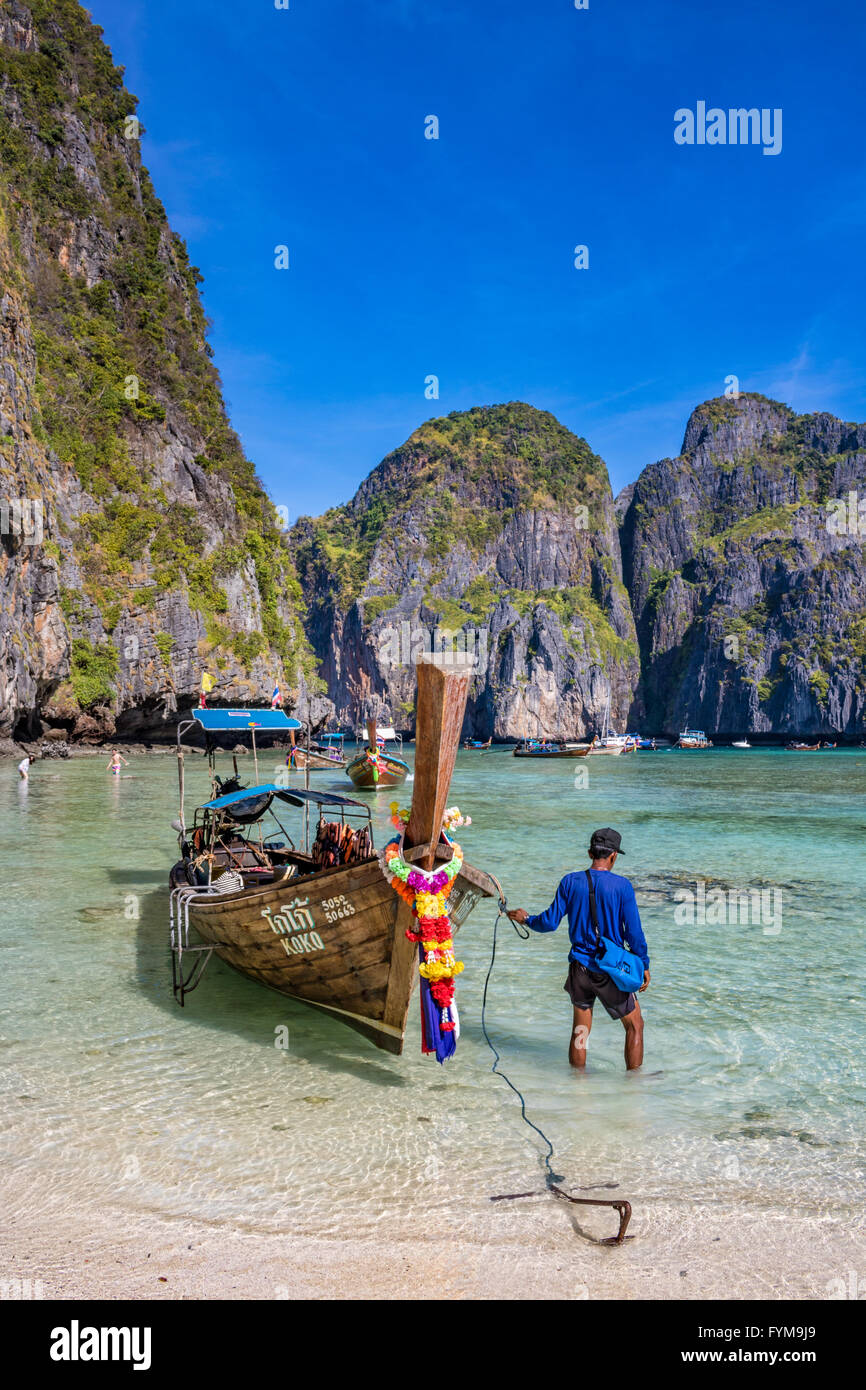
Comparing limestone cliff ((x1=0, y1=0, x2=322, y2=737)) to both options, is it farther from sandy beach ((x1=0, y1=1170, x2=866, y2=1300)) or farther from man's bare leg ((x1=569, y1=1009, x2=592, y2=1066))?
sandy beach ((x1=0, y1=1170, x2=866, y2=1300))

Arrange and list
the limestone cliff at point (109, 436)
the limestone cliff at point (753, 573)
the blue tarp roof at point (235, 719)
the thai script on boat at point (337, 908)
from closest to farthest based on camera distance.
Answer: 1. the thai script on boat at point (337, 908)
2. the blue tarp roof at point (235, 719)
3. the limestone cliff at point (109, 436)
4. the limestone cliff at point (753, 573)

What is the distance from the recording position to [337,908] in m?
6.54

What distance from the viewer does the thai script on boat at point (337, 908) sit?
647cm

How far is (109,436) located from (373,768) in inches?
1252

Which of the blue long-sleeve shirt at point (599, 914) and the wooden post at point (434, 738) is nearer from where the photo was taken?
the wooden post at point (434, 738)

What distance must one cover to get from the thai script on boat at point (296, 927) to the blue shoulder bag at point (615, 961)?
94.0 inches

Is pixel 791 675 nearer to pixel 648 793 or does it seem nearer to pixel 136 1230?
pixel 648 793

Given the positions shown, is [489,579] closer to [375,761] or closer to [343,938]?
[375,761]

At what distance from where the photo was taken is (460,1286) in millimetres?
3801

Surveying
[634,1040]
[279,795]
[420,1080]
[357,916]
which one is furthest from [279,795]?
[634,1040]

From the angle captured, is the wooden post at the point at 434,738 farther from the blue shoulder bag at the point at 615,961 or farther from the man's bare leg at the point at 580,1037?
the man's bare leg at the point at 580,1037

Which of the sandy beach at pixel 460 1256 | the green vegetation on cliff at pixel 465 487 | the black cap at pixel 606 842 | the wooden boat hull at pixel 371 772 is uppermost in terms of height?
the green vegetation on cliff at pixel 465 487

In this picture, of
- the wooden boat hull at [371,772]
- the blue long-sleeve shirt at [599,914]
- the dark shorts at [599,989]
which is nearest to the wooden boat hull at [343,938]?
the blue long-sleeve shirt at [599,914]
